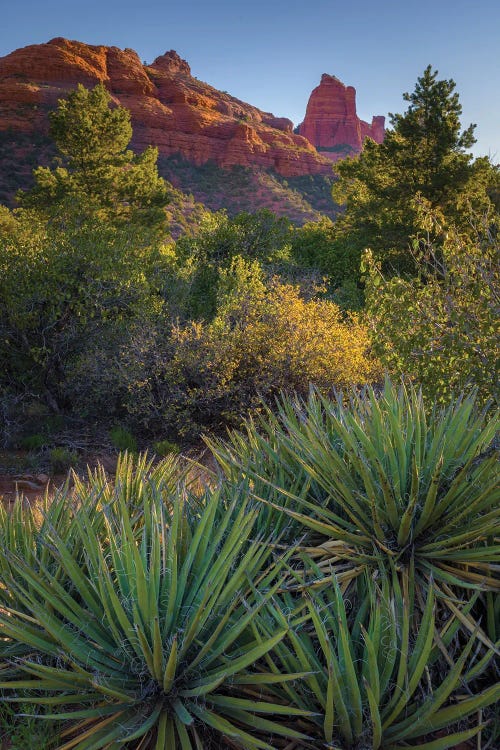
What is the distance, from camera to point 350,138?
378ft

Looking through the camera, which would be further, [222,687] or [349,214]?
[349,214]

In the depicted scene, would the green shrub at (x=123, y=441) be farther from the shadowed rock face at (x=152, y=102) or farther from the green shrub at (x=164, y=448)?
the shadowed rock face at (x=152, y=102)

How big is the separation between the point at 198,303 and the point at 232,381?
5.90 meters

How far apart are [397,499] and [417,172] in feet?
60.0

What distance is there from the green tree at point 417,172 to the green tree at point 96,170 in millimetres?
9902

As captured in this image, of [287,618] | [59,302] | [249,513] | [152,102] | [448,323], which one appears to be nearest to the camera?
[287,618]

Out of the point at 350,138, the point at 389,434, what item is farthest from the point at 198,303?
the point at 350,138

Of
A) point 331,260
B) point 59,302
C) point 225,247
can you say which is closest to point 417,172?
→ point 331,260

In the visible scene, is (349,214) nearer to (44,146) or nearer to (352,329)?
(352,329)

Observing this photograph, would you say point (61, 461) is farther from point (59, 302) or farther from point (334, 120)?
point (334, 120)

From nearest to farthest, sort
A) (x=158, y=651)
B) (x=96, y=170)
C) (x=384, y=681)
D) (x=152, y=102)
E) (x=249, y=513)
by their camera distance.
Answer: (x=158, y=651) → (x=384, y=681) → (x=249, y=513) → (x=96, y=170) → (x=152, y=102)

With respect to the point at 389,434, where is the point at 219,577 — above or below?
below

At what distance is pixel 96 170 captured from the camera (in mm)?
21828

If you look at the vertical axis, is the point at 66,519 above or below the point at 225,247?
below
